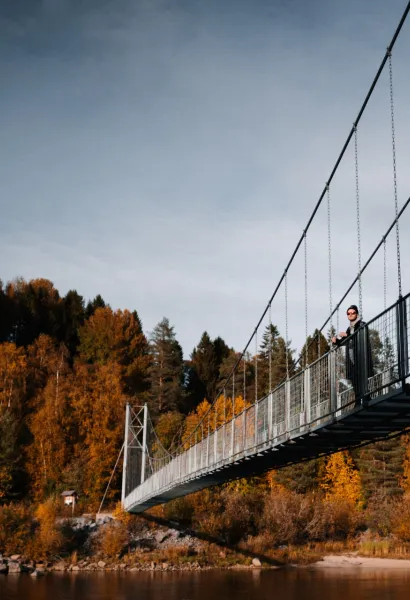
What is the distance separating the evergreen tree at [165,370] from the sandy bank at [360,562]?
16.3 metres

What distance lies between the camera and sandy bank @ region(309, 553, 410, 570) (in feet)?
96.7

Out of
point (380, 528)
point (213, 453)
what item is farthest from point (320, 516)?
point (213, 453)

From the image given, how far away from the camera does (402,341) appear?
302 inches

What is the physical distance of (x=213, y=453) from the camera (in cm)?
1675

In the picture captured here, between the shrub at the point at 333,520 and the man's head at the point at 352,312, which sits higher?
the man's head at the point at 352,312

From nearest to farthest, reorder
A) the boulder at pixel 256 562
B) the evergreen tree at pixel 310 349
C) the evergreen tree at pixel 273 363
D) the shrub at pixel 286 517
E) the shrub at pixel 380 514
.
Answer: the evergreen tree at pixel 310 349
the boulder at pixel 256 562
the shrub at pixel 286 517
the shrub at pixel 380 514
the evergreen tree at pixel 273 363

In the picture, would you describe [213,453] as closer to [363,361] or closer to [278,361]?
[363,361]

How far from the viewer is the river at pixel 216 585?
2080 cm

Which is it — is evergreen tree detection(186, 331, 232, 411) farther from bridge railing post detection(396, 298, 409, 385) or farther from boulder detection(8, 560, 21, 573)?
bridge railing post detection(396, 298, 409, 385)

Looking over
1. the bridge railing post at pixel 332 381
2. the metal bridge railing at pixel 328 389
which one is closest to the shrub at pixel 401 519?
the metal bridge railing at pixel 328 389

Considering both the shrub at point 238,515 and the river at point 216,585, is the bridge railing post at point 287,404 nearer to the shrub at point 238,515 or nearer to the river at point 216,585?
the river at point 216,585

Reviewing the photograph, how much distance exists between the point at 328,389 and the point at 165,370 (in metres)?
38.3

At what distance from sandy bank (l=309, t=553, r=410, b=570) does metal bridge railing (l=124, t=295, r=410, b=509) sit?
52.3ft

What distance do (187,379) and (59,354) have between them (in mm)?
12326
